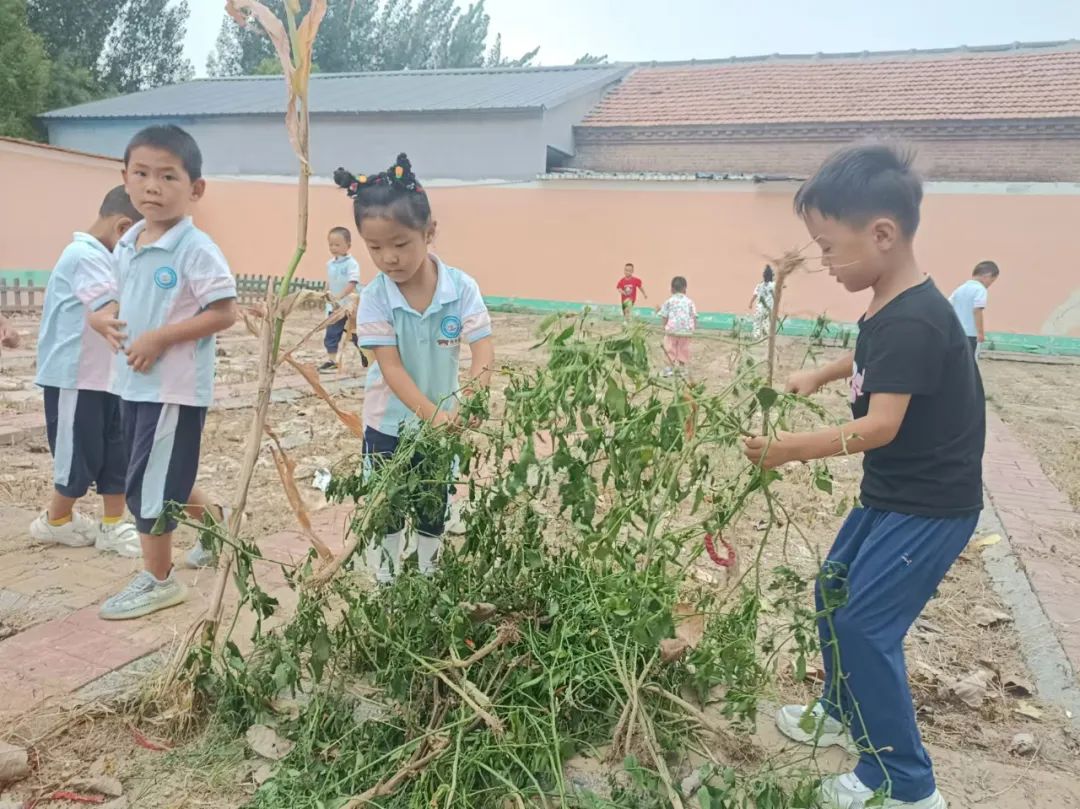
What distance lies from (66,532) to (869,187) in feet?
11.4

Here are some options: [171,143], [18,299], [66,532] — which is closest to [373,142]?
[18,299]

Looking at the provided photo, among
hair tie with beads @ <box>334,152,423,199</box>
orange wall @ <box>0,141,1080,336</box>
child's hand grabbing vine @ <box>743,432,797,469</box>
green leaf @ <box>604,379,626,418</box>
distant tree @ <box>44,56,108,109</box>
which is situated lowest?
child's hand grabbing vine @ <box>743,432,797,469</box>

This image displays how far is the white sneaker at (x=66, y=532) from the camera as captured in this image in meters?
3.46

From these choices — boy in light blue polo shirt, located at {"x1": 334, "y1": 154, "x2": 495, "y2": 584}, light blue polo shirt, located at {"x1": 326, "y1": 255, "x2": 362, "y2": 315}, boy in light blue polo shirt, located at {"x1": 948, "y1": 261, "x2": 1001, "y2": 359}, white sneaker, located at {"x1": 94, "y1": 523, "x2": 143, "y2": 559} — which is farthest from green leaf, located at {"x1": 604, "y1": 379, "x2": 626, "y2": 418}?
light blue polo shirt, located at {"x1": 326, "y1": 255, "x2": 362, "y2": 315}

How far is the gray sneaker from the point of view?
2715 mm

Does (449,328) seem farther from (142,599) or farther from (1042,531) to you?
(1042,531)

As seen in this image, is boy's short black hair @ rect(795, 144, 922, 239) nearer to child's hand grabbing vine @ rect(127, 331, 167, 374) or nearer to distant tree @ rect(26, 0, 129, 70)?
child's hand grabbing vine @ rect(127, 331, 167, 374)

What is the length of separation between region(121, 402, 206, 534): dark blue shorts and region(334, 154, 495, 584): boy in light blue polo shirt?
24.6 inches

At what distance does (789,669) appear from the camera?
271cm

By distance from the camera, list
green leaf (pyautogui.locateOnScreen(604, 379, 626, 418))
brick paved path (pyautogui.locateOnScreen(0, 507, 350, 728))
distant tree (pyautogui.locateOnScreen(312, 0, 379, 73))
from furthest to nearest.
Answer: distant tree (pyautogui.locateOnScreen(312, 0, 379, 73)), brick paved path (pyautogui.locateOnScreen(0, 507, 350, 728)), green leaf (pyautogui.locateOnScreen(604, 379, 626, 418))

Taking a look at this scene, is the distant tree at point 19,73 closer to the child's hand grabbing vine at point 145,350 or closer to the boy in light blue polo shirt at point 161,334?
the boy in light blue polo shirt at point 161,334

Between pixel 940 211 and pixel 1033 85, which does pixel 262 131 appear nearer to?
pixel 940 211

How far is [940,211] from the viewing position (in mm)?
15422

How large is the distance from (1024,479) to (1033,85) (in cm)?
1540
